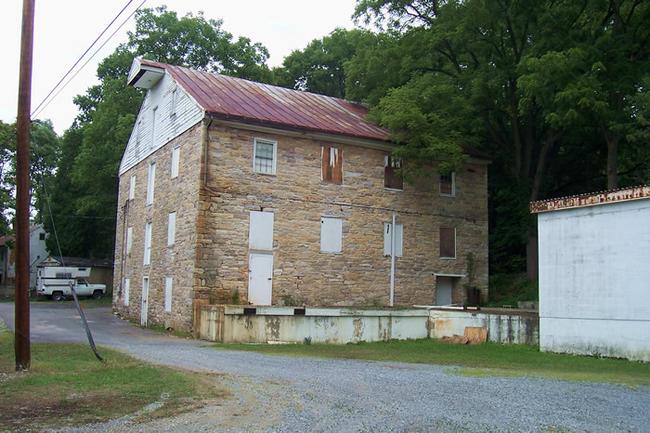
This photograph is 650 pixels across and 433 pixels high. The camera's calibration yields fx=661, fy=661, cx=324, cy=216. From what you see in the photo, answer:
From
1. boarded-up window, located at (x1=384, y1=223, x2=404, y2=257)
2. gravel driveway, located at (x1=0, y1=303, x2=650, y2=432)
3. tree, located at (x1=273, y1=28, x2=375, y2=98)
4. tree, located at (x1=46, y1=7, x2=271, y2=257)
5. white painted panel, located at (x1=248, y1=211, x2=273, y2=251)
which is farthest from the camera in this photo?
tree, located at (x1=273, y1=28, x2=375, y2=98)

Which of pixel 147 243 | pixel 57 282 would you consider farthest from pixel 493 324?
pixel 57 282

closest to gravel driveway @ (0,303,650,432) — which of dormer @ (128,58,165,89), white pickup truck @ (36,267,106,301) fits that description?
dormer @ (128,58,165,89)

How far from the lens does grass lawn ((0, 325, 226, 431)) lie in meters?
8.32

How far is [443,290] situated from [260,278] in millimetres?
9410

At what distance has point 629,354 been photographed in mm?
16891

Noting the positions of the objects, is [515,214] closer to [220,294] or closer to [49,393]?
[220,294]

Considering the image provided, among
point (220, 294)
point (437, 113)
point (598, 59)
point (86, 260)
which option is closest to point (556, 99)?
point (598, 59)

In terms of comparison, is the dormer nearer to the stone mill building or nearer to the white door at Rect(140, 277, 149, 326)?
the stone mill building

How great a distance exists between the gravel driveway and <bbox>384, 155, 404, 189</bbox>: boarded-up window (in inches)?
556

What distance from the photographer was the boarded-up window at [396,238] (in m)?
27.9

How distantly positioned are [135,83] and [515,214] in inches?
749

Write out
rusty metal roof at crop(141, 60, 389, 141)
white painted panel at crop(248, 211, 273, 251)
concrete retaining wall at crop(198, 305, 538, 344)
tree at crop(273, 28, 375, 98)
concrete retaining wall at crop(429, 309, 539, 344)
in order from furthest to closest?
tree at crop(273, 28, 375, 98)
rusty metal roof at crop(141, 60, 389, 141)
white painted panel at crop(248, 211, 273, 251)
concrete retaining wall at crop(198, 305, 538, 344)
concrete retaining wall at crop(429, 309, 539, 344)

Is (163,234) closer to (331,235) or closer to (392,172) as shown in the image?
(331,235)

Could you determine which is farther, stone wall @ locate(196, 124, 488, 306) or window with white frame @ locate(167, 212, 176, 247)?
window with white frame @ locate(167, 212, 176, 247)
